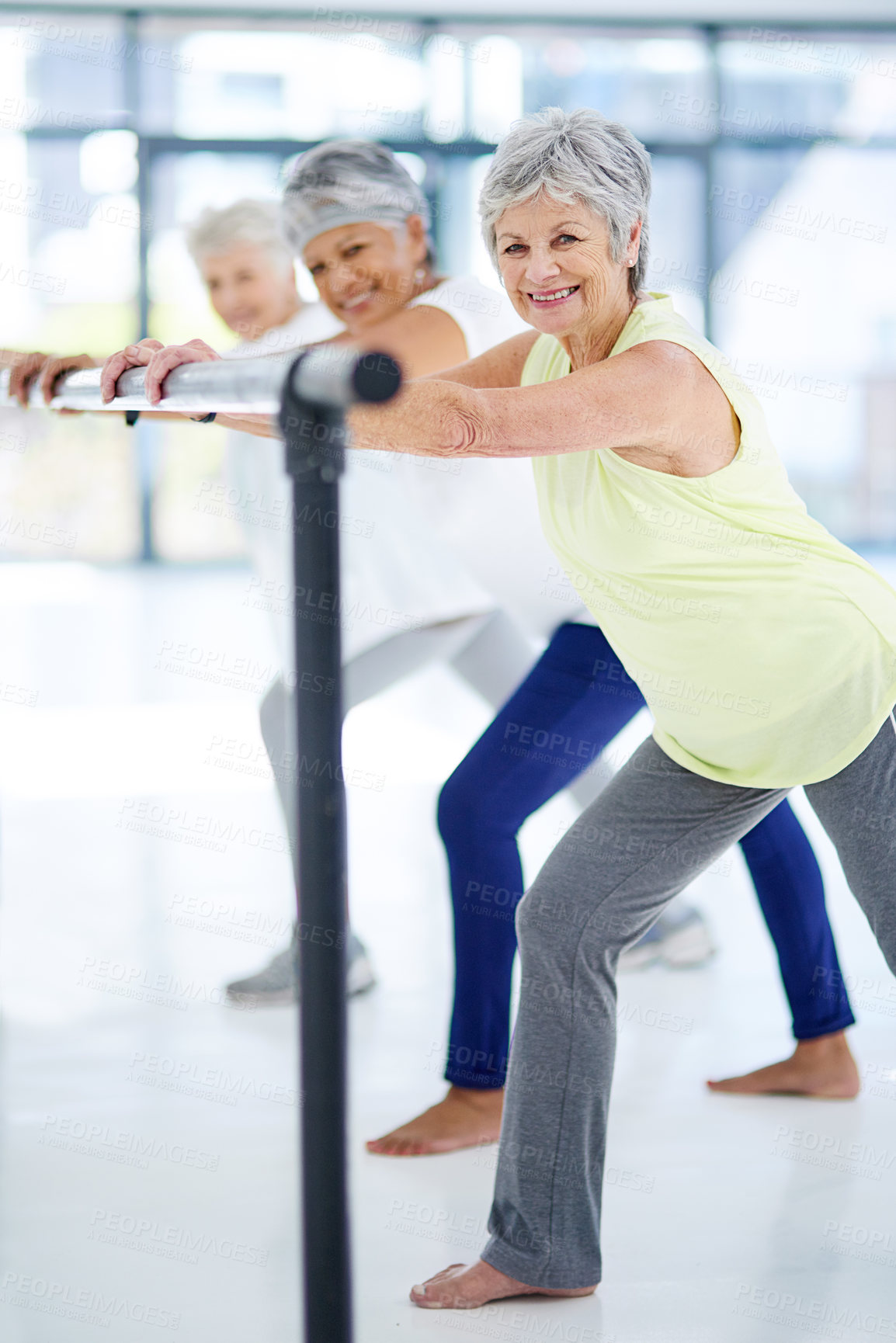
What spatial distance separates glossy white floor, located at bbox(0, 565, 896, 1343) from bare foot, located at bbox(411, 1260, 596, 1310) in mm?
16

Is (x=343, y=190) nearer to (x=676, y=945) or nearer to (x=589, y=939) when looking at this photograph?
(x=589, y=939)

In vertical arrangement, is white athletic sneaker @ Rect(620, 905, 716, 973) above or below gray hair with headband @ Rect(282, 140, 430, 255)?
below

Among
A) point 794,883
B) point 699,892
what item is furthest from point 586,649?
point 699,892

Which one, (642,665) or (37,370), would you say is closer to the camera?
(642,665)

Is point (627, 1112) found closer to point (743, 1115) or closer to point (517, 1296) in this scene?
point (743, 1115)

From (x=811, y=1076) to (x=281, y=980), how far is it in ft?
2.98

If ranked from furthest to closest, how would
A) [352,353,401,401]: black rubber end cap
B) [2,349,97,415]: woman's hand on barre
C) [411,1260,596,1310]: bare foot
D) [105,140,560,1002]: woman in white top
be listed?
[105,140,560,1002]: woman in white top < [2,349,97,415]: woman's hand on barre < [411,1260,596,1310]: bare foot < [352,353,401,401]: black rubber end cap

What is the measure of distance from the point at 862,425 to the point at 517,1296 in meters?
8.84

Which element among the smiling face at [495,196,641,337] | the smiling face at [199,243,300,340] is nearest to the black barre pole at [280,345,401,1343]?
the smiling face at [495,196,641,337]

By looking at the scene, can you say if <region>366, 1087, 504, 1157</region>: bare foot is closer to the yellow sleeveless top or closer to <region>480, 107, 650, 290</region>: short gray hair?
the yellow sleeveless top

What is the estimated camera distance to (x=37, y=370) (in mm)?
1679

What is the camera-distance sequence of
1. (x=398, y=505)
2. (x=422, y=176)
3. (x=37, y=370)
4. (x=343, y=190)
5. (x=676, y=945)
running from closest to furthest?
(x=37, y=370)
(x=343, y=190)
(x=398, y=505)
(x=676, y=945)
(x=422, y=176)

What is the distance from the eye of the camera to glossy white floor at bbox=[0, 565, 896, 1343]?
1.47 metres

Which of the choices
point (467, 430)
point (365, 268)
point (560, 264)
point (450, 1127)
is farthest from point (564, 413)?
point (450, 1127)
